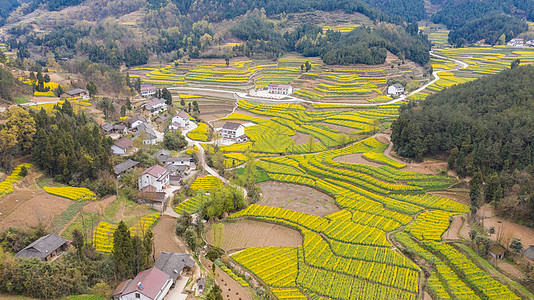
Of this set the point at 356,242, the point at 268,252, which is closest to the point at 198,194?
the point at 268,252

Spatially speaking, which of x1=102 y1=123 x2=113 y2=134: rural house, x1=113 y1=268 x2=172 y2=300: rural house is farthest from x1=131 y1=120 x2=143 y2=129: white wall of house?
x1=113 y1=268 x2=172 y2=300: rural house

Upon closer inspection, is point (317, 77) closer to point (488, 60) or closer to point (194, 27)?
point (488, 60)

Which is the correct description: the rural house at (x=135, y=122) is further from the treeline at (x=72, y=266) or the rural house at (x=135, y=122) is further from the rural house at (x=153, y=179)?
the treeline at (x=72, y=266)

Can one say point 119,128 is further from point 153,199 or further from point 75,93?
point 153,199

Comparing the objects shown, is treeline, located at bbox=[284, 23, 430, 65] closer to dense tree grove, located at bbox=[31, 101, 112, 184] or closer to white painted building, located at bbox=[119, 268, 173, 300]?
dense tree grove, located at bbox=[31, 101, 112, 184]

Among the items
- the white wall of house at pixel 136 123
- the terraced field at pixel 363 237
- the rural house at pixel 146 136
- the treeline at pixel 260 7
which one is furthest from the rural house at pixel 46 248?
the treeline at pixel 260 7

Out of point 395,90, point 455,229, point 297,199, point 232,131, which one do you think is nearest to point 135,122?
point 232,131

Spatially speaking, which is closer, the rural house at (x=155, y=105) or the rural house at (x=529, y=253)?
the rural house at (x=529, y=253)
